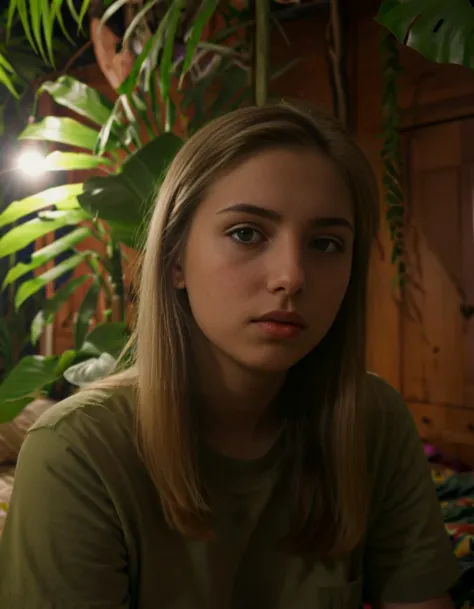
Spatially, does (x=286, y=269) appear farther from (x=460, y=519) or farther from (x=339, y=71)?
(x=339, y=71)

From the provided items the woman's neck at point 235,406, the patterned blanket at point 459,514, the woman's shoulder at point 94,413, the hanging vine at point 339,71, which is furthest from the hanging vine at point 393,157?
the woman's shoulder at point 94,413

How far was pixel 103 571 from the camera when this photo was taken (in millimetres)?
618

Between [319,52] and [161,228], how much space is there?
6.56 feet

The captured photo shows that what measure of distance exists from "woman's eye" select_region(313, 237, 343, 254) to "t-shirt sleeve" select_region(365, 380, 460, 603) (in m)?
0.27

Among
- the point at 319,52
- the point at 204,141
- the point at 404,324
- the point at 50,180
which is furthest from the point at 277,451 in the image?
the point at 50,180

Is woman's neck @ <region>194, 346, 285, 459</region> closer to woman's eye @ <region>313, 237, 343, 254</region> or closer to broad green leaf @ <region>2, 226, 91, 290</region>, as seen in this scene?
woman's eye @ <region>313, 237, 343, 254</region>

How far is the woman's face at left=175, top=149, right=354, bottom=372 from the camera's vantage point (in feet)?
2.07

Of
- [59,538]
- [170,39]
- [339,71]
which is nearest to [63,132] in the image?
[170,39]

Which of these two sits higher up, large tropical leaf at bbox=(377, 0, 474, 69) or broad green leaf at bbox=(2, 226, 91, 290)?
large tropical leaf at bbox=(377, 0, 474, 69)

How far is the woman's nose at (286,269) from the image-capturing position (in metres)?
0.62

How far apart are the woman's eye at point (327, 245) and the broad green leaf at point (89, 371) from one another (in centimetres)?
76

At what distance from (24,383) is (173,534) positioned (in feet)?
3.12

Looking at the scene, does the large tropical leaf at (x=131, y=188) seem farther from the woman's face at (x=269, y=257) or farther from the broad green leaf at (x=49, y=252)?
the woman's face at (x=269, y=257)

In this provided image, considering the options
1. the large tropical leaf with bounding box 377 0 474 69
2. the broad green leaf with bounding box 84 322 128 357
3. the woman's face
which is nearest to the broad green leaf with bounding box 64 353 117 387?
the broad green leaf with bounding box 84 322 128 357
